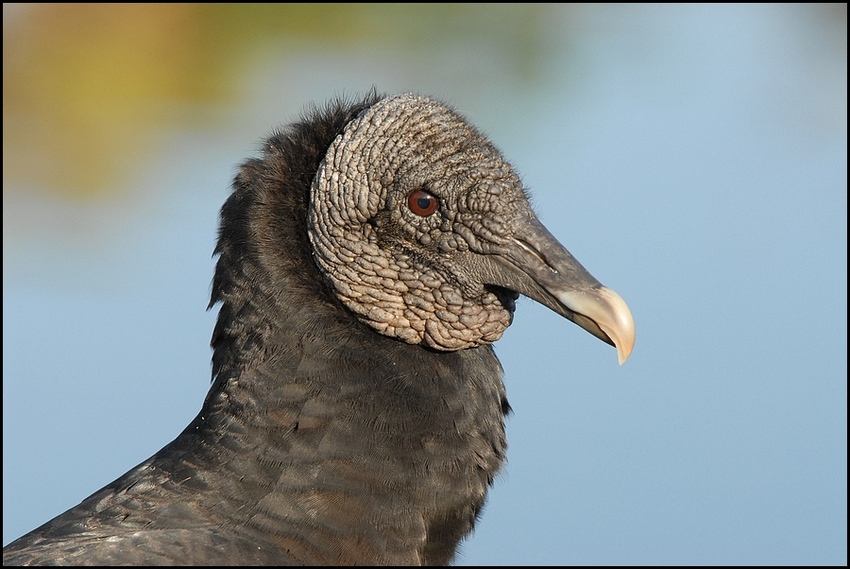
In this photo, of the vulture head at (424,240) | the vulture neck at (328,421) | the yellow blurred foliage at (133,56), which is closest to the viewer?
the vulture neck at (328,421)

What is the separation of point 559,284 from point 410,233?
16.9 inches

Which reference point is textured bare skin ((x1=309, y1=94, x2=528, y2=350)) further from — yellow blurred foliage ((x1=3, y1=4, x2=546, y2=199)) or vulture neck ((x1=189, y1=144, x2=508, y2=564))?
yellow blurred foliage ((x1=3, y1=4, x2=546, y2=199))

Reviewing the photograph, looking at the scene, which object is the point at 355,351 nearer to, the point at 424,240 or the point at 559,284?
the point at 424,240

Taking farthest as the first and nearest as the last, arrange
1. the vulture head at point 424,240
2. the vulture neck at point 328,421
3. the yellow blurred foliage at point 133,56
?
the yellow blurred foliage at point 133,56
the vulture head at point 424,240
the vulture neck at point 328,421

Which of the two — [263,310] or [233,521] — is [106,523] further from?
[263,310]

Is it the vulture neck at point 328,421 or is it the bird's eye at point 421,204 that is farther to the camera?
the bird's eye at point 421,204

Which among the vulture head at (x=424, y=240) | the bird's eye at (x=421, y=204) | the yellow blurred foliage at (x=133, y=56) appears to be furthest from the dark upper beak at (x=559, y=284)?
the yellow blurred foliage at (x=133, y=56)

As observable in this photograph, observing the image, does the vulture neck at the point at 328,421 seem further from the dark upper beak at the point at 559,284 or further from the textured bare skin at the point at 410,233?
the dark upper beak at the point at 559,284

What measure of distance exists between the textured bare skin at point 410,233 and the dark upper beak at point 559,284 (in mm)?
61

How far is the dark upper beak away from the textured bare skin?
0.20ft

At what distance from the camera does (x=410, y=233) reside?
3.46m

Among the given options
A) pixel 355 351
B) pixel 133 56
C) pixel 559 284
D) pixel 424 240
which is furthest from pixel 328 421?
pixel 133 56

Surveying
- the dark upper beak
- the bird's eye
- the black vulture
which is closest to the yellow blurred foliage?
the black vulture

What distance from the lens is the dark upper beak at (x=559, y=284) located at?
3.26 metres
